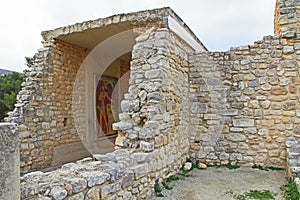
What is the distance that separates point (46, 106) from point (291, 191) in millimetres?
5236

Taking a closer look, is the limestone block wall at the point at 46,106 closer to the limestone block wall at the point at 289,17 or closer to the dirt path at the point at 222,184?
the dirt path at the point at 222,184

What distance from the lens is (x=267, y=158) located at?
217 inches

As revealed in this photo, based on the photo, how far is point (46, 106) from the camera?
598 centimetres

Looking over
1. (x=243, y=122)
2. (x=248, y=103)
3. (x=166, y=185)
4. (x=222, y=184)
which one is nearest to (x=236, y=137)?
(x=243, y=122)

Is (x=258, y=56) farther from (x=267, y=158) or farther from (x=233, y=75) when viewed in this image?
(x=267, y=158)

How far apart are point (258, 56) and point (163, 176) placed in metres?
3.42

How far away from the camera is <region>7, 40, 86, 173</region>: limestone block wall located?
552 centimetres

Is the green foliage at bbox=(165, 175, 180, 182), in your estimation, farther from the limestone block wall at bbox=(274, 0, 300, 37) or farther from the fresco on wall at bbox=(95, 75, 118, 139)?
the limestone block wall at bbox=(274, 0, 300, 37)

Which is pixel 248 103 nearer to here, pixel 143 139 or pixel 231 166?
pixel 231 166

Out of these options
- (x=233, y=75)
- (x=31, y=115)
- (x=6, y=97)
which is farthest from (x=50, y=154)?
(x=6, y=97)

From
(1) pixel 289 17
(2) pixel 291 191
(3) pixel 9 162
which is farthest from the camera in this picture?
(1) pixel 289 17

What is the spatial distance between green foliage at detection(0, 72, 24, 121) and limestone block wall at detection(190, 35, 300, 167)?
8.81m

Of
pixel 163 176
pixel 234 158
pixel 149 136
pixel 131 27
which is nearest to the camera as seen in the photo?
pixel 149 136

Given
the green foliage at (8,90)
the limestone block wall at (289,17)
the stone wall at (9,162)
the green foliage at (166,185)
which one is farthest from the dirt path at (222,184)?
the green foliage at (8,90)
